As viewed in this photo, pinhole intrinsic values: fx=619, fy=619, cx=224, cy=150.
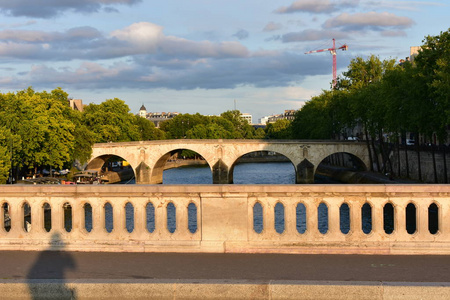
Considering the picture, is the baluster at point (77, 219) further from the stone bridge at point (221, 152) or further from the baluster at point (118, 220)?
the stone bridge at point (221, 152)

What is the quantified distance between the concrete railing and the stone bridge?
6522 cm

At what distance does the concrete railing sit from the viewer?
331 inches

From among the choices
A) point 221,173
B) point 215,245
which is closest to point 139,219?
point 215,245

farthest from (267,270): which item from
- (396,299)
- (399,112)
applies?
(399,112)

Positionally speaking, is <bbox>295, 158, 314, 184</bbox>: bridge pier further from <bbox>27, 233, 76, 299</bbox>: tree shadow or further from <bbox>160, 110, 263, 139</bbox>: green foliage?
<bbox>27, 233, 76, 299</bbox>: tree shadow

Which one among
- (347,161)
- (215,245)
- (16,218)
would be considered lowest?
(347,161)

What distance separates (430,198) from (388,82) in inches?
1617

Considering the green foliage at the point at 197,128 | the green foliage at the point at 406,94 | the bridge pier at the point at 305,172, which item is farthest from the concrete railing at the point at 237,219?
the green foliage at the point at 197,128

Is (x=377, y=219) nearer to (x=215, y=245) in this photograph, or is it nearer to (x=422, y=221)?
(x=422, y=221)

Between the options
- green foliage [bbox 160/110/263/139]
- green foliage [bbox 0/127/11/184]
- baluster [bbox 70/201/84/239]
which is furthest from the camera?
green foliage [bbox 160/110/263/139]

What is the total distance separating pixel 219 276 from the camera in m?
7.30

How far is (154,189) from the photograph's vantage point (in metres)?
8.79

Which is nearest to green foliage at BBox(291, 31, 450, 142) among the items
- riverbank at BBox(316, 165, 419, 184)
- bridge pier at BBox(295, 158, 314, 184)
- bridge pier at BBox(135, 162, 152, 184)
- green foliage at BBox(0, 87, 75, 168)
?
riverbank at BBox(316, 165, 419, 184)

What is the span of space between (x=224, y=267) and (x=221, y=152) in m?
68.5
